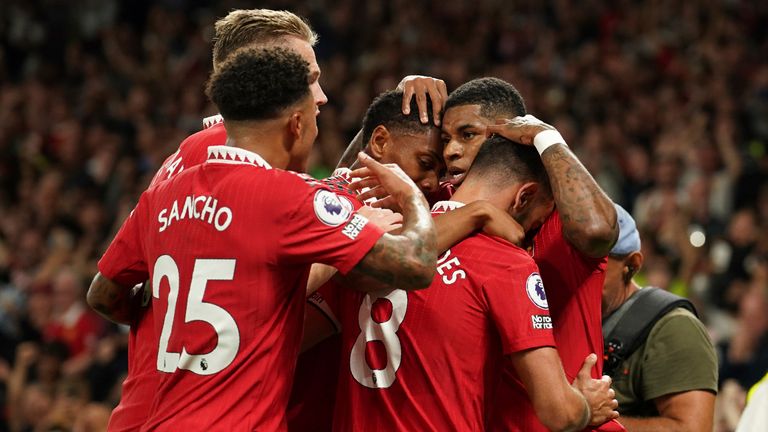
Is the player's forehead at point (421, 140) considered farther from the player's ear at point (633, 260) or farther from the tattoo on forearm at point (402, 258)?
the player's ear at point (633, 260)

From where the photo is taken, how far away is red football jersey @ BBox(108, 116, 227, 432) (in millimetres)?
3781

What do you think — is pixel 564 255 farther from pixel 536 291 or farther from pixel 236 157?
pixel 236 157

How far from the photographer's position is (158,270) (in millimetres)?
3482

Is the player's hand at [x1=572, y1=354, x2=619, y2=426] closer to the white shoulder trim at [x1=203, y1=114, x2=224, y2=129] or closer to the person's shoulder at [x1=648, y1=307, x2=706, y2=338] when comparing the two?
the person's shoulder at [x1=648, y1=307, x2=706, y2=338]

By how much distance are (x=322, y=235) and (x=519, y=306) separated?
0.67 meters

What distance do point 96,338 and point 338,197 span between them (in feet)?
24.8

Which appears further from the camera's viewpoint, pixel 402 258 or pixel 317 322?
pixel 317 322

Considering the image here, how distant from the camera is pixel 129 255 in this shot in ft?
12.2

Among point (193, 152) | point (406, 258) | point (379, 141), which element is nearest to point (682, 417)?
point (379, 141)

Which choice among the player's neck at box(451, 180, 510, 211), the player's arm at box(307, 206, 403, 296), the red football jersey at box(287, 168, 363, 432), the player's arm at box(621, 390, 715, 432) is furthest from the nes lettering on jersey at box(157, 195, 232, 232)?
the player's arm at box(621, 390, 715, 432)

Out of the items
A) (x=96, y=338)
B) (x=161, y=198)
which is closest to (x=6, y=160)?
(x=96, y=338)

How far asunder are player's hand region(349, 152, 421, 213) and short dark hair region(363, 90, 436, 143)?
43 cm

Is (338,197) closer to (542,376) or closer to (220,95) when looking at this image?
(220,95)

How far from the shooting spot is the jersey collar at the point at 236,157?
3.45 m
